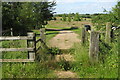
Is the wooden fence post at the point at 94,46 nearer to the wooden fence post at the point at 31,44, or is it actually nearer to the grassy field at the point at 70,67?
the grassy field at the point at 70,67

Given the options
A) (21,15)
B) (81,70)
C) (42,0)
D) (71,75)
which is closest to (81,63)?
(81,70)

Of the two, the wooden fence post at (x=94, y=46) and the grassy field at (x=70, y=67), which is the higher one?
the wooden fence post at (x=94, y=46)

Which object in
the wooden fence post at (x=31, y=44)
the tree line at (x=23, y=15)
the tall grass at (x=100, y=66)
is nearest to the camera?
the tall grass at (x=100, y=66)

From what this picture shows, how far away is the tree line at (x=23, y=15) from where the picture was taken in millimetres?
21023

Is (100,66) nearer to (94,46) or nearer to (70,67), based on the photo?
(94,46)

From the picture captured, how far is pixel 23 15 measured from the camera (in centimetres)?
2550

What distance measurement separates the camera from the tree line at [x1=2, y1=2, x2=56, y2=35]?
21.0 meters

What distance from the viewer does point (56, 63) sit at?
5668mm

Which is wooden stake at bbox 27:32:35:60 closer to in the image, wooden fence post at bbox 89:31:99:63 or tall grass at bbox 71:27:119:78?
tall grass at bbox 71:27:119:78

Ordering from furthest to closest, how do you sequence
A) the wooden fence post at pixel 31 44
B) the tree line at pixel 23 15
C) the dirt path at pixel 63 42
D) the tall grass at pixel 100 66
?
the tree line at pixel 23 15 < the dirt path at pixel 63 42 < the wooden fence post at pixel 31 44 < the tall grass at pixel 100 66

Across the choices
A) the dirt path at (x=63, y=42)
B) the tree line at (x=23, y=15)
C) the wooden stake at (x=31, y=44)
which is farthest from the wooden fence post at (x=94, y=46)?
the tree line at (x=23, y=15)

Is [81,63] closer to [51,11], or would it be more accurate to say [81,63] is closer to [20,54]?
[20,54]

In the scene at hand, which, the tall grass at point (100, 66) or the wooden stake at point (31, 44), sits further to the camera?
the wooden stake at point (31, 44)

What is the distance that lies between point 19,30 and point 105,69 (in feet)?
62.2
